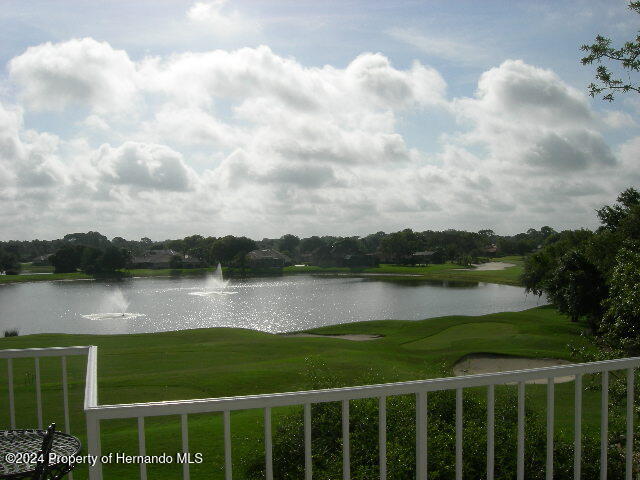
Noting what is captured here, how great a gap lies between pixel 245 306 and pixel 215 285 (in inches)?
875

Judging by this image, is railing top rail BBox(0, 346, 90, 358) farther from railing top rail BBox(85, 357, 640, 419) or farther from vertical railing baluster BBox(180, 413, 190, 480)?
vertical railing baluster BBox(180, 413, 190, 480)

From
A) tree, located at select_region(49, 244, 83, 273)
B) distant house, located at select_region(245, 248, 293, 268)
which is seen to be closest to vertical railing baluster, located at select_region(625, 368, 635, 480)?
distant house, located at select_region(245, 248, 293, 268)

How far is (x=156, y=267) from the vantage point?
84.7 metres

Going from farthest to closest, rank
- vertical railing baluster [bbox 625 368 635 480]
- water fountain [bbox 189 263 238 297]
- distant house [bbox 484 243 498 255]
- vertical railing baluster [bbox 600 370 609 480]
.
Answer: distant house [bbox 484 243 498 255] → water fountain [bbox 189 263 238 297] → vertical railing baluster [bbox 625 368 635 480] → vertical railing baluster [bbox 600 370 609 480]

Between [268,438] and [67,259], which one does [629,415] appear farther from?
[67,259]

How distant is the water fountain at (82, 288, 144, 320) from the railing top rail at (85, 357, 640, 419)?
32586mm

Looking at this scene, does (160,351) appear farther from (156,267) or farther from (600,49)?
(156,267)

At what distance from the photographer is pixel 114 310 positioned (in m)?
36.7

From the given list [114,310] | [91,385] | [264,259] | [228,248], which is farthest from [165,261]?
[91,385]

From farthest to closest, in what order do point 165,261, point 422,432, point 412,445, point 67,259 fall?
point 165,261, point 67,259, point 412,445, point 422,432

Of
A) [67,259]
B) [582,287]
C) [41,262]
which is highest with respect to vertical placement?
[67,259]

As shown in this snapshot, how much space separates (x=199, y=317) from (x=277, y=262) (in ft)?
177

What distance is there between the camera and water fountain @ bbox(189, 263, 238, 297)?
48269mm

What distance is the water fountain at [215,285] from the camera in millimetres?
48269
